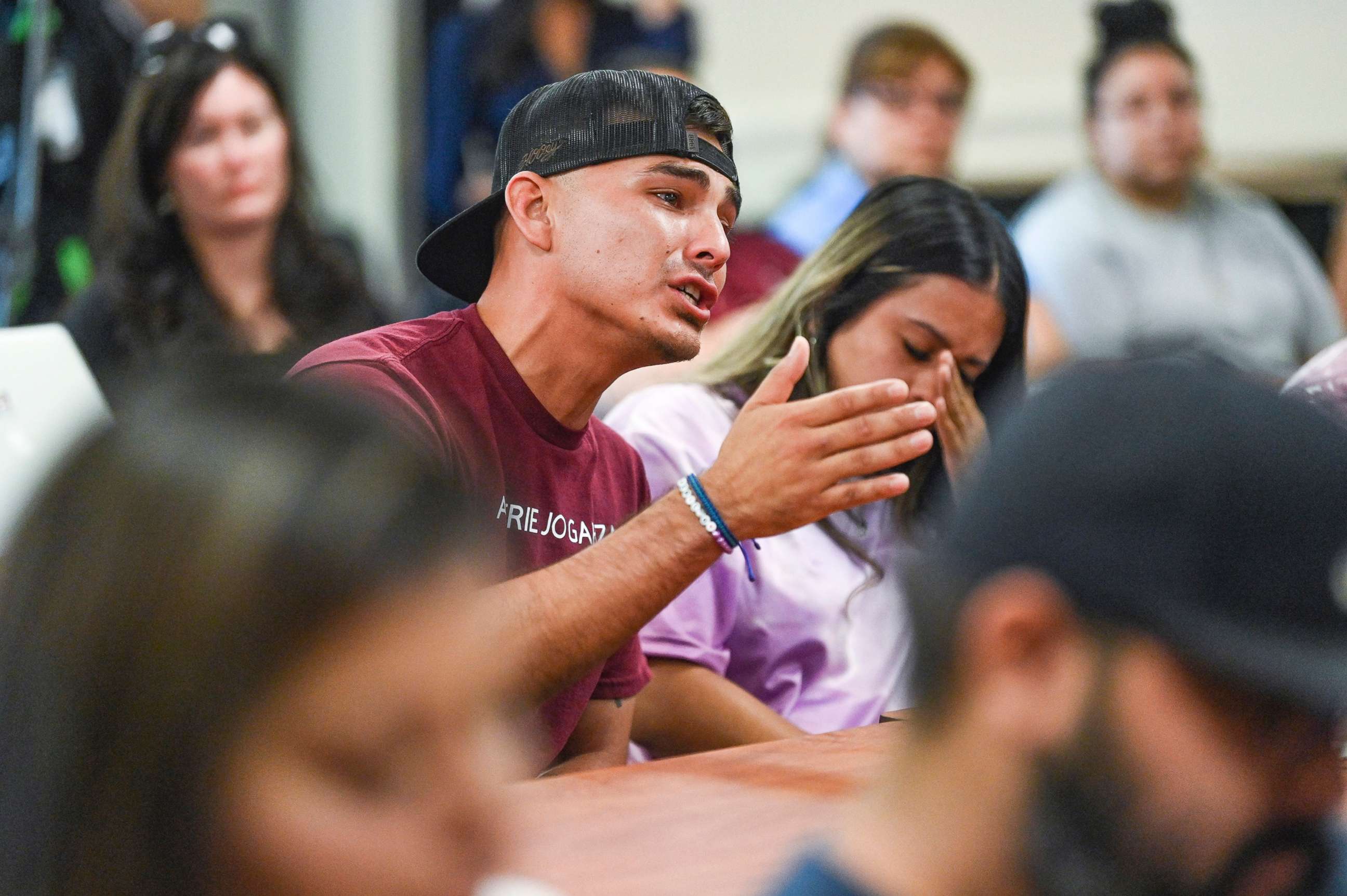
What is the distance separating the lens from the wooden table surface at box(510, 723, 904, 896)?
1.02 m

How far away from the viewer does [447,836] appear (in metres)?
0.56

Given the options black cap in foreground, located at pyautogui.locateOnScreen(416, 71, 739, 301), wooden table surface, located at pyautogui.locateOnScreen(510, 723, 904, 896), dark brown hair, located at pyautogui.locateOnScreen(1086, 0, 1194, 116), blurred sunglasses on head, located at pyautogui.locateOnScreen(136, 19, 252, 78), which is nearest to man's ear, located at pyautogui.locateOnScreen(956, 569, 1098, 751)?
wooden table surface, located at pyautogui.locateOnScreen(510, 723, 904, 896)

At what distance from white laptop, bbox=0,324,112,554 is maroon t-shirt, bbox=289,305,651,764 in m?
0.38

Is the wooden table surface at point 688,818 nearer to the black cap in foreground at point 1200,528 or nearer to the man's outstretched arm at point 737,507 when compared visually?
the man's outstretched arm at point 737,507

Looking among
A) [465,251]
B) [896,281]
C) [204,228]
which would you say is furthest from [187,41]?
[896,281]

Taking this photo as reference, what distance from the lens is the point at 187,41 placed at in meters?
2.52

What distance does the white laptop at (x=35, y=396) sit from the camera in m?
1.59

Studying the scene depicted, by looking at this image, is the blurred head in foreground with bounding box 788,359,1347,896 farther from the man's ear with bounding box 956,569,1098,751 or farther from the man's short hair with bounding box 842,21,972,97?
the man's short hair with bounding box 842,21,972,97

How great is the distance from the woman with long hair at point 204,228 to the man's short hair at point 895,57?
45.9 inches

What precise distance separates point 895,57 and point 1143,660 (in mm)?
2681

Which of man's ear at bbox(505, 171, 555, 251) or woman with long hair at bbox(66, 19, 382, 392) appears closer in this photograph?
man's ear at bbox(505, 171, 555, 251)

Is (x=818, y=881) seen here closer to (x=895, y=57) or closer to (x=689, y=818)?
(x=689, y=818)

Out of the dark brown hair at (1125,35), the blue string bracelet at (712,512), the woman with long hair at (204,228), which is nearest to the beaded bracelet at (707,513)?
the blue string bracelet at (712,512)

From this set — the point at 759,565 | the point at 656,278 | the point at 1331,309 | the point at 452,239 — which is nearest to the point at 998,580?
Result: the point at 656,278
